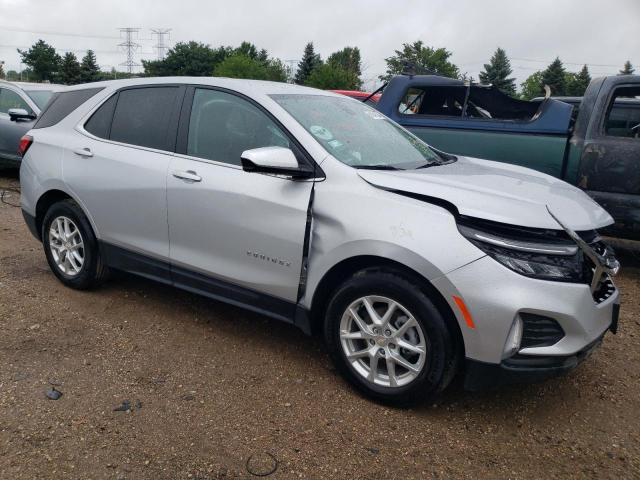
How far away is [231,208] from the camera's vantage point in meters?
3.34

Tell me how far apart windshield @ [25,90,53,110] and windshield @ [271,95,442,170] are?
7.13 meters

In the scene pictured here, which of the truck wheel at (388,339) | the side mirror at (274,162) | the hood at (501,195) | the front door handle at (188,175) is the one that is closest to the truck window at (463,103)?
the hood at (501,195)

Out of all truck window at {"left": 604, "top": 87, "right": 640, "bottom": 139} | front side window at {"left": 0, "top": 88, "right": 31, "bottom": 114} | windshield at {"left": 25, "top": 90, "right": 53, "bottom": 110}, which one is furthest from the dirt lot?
front side window at {"left": 0, "top": 88, "right": 31, "bottom": 114}

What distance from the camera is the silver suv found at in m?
2.65

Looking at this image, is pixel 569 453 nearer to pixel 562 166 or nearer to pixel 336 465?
pixel 336 465

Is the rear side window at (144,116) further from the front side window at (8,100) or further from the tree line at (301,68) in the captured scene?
the tree line at (301,68)

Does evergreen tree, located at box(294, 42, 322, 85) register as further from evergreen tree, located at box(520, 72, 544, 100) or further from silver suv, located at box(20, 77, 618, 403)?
silver suv, located at box(20, 77, 618, 403)

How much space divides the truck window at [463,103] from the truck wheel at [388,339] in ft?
12.4

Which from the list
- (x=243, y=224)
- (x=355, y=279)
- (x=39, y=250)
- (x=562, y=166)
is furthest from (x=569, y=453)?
(x=39, y=250)

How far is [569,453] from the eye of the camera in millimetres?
2717

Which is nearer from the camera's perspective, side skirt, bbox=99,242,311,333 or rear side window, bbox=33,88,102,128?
→ side skirt, bbox=99,242,311,333

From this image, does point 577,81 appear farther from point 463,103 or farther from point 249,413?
point 249,413

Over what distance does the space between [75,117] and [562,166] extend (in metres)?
4.39

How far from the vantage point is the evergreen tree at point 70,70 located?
67.9m
